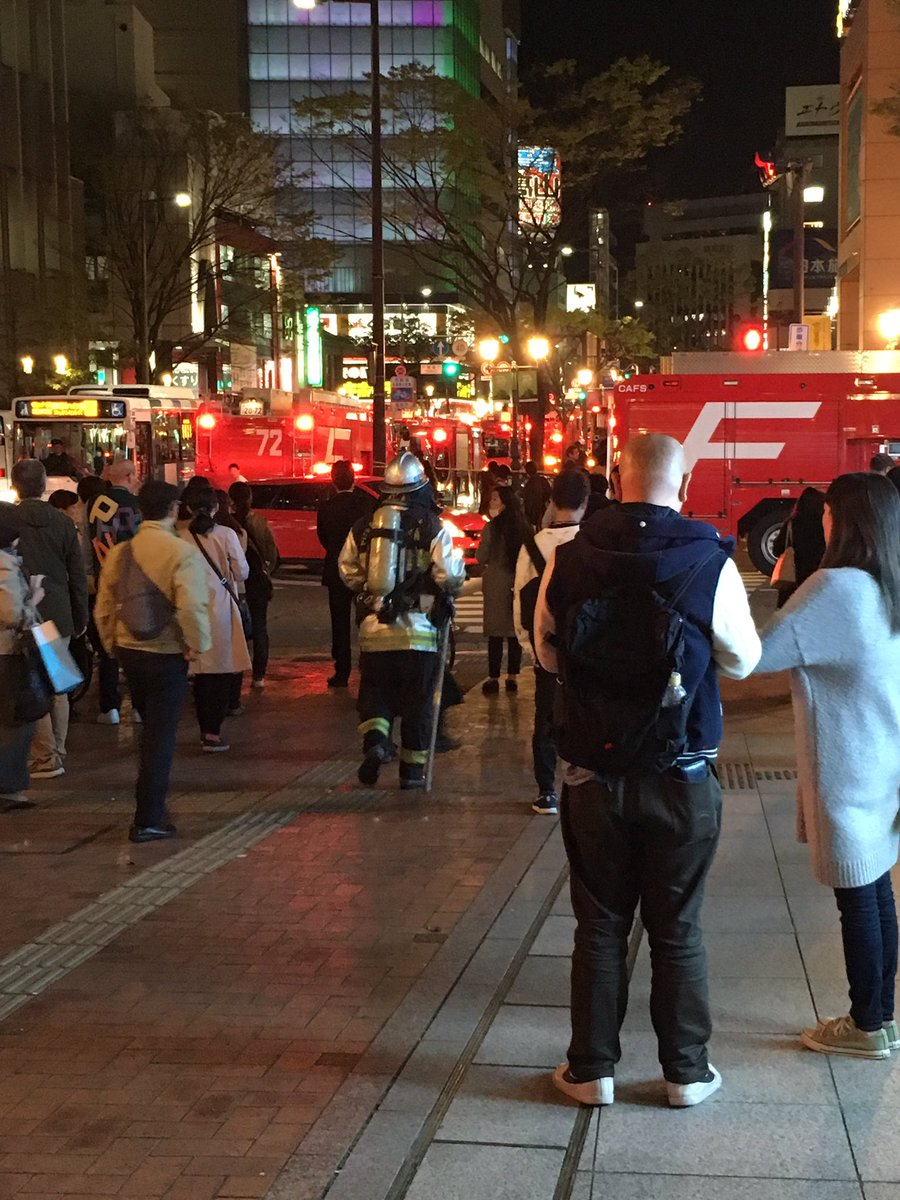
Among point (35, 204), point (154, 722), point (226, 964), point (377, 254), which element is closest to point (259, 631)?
point (154, 722)

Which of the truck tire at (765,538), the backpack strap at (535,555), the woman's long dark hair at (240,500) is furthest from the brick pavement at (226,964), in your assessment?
the truck tire at (765,538)

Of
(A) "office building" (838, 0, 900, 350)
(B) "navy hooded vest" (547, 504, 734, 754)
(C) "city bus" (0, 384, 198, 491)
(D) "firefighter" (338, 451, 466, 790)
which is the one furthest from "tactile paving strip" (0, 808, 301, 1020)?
(A) "office building" (838, 0, 900, 350)

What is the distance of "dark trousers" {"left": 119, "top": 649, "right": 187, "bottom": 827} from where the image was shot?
7812 millimetres

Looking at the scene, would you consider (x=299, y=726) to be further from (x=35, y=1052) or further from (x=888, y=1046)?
(x=888, y=1046)

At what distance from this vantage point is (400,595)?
859 centimetres

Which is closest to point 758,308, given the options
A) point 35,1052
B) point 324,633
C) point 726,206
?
point 726,206

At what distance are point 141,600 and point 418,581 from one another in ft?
5.49

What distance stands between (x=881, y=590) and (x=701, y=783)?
0.87 metres

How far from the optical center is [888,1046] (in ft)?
15.3

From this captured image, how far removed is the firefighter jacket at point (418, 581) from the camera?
8.59 m

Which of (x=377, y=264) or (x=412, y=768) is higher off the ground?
(x=377, y=264)

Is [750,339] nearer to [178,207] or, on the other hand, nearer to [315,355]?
[178,207]

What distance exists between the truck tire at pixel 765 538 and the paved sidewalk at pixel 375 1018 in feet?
47.6

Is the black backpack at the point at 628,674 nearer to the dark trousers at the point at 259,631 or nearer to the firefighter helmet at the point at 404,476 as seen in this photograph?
the firefighter helmet at the point at 404,476
